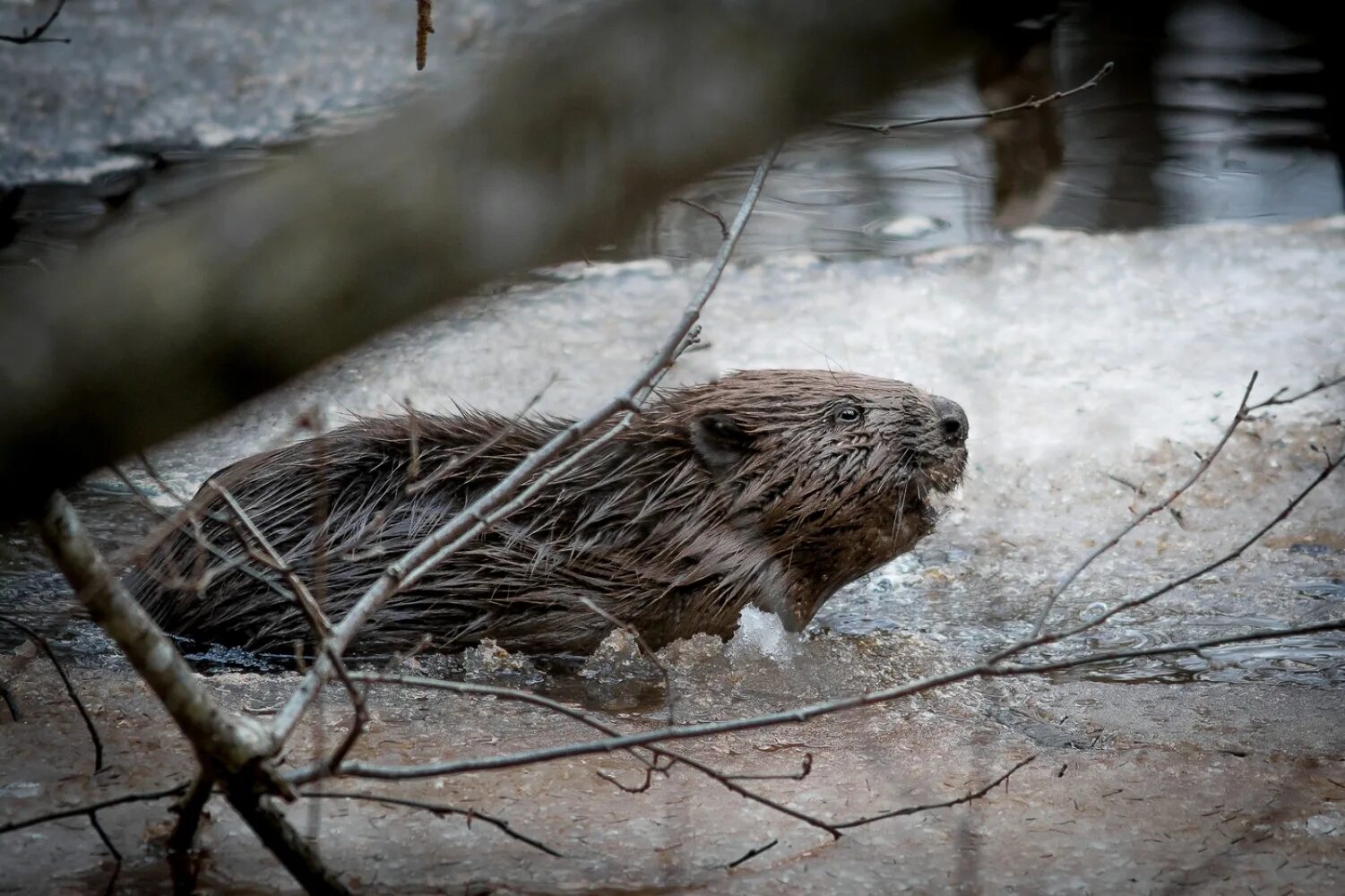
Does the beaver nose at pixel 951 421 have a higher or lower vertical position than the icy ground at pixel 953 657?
higher

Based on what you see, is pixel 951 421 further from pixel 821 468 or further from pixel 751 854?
pixel 751 854

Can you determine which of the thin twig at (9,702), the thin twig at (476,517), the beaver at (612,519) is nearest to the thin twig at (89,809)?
the thin twig at (476,517)

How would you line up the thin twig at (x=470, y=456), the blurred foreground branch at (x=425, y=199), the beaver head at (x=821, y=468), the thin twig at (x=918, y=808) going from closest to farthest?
the blurred foreground branch at (x=425, y=199) → the thin twig at (x=918, y=808) → the thin twig at (x=470, y=456) → the beaver head at (x=821, y=468)

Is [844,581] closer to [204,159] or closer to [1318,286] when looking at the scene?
[1318,286]

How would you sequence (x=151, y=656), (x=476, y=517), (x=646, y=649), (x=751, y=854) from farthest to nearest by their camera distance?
(x=646, y=649) → (x=476, y=517) → (x=751, y=854) → (x=151, y=656)

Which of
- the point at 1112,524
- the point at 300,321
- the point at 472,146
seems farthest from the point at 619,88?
the point at 1112,524

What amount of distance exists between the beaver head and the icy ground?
252mm

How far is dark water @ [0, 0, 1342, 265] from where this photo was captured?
23.8ft

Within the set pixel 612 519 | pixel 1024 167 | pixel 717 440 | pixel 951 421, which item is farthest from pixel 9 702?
pixel 1024 167

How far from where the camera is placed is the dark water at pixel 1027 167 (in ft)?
23.8

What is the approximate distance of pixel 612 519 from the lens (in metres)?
4.03

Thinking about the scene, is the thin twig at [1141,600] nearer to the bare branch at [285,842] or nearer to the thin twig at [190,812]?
the bare branch at [285,842]

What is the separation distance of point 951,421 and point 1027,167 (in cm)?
437

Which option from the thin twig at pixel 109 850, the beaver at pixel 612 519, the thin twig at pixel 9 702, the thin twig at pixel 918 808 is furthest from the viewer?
the beaver at pixel 612 519
